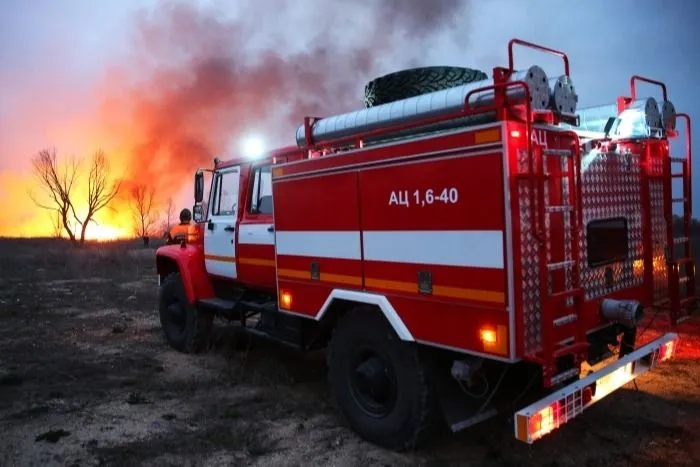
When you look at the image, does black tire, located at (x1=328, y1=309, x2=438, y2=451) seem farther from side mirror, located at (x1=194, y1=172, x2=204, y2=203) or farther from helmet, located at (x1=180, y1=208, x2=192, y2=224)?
helmet, located at (x1=180, y1=208, x2=192, y2=224)

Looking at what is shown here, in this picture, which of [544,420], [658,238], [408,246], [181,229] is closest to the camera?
[544,420]

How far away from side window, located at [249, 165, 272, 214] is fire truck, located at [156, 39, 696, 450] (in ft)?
2.43

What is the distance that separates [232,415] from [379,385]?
1.72 meters

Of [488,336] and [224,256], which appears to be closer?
[488,336]

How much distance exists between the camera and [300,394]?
600 centimetres

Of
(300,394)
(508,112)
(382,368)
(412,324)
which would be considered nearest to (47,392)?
(300,394)

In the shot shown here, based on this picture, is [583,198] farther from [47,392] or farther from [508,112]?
[47,392]

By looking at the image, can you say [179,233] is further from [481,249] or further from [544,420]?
[544,420]

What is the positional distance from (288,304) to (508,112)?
113 inches

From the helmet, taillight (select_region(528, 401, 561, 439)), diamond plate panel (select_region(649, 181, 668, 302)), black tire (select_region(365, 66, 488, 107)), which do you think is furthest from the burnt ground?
black tire (select_region(365, 66, 488, 107))

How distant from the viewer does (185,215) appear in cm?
802

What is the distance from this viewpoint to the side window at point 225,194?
22.8 ft

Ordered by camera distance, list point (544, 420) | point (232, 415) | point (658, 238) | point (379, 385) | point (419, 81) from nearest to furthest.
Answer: point (544, 420)
point (379, 385)
point (658, 238)
point (419, 81)
point (232, 415)

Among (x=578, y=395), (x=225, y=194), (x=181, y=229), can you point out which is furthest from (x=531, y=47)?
(x=181, y=229)
